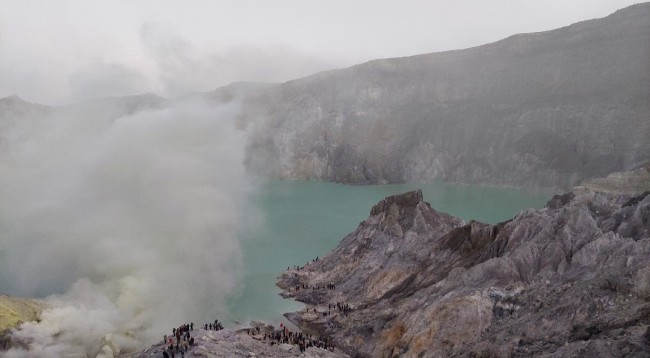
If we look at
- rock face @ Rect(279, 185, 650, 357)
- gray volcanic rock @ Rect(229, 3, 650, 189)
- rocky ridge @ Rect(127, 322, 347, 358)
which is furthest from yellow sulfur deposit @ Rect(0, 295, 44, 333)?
gray volcanic rock @ Rect(229, 3, 650, 189)

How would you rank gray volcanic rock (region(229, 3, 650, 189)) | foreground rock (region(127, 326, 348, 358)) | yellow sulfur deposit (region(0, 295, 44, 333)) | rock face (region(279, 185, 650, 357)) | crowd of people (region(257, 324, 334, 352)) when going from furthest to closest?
1. gray volcanic rock (region(229, 3, 650, 189))
2. yellow sulfur deposit (region(0, 295, 44, 333))
3. crowd of people (region(257, 324, 334, 352))
4. foreground rock (region(127, 326, 348, 358))
5. rock face (region(279, 185, 650, 357))

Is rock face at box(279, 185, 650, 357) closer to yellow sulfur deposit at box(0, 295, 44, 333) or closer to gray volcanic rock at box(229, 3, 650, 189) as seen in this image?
yellow sulfur deposit at box(0, 295, 44, 333)

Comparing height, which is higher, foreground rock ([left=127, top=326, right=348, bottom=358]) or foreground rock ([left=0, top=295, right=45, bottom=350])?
foreground rock ([left=0, top=295, right=45, bottom=350])

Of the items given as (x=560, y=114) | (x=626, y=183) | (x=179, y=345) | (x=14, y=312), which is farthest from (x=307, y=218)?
(x=560, y=114)

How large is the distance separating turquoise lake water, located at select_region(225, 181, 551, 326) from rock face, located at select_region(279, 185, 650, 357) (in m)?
5.34

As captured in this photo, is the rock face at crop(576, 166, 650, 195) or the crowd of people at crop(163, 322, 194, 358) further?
the rock face at crop(576, 166, 650, 195)

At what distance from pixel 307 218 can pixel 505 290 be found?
9219cm

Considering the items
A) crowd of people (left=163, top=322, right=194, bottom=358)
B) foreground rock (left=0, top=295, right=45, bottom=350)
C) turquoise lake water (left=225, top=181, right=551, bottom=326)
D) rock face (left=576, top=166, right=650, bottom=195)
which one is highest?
foreground rock (left=0, top=295, right=45, bottom=350)

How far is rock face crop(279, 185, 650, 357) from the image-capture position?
1371 inches

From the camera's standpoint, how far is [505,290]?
44.0 metres

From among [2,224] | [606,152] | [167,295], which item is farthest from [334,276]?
[606,152]

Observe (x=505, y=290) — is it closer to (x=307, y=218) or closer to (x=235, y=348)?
(x=235, y=348)

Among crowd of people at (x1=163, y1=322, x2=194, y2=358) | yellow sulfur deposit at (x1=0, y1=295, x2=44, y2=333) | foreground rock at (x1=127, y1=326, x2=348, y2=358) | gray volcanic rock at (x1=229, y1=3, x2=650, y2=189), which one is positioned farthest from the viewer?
gray volcanic rock at (x1=229, y1=3, x2=650, y2=189)

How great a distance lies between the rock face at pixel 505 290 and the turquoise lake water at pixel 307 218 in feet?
17.5
